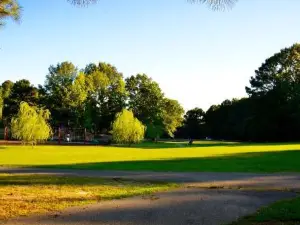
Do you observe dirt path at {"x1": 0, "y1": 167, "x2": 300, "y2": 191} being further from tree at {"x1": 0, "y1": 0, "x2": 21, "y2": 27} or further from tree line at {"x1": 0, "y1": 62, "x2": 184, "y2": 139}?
tree line at {"x1": 0, "y1": 62, "x2": 184, "y2": 139}

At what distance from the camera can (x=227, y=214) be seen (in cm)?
1038

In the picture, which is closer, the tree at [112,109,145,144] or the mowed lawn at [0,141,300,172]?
the mowed lawn at [0,141,300,172]

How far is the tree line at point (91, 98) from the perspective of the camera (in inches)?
3452

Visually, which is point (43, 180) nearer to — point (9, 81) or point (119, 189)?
point (119, 189)

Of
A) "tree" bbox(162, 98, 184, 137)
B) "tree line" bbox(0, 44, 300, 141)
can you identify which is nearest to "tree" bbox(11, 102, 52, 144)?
"tree line" bbox(0, 44, 300, 141)

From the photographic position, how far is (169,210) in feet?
35.7

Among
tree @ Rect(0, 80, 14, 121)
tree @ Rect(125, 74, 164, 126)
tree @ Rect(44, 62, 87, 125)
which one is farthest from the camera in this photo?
tree @ Rect(0, 80, 14, 121)

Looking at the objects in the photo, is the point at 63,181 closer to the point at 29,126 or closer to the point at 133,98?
the point at 29,126

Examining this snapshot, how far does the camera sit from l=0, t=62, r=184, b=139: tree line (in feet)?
288

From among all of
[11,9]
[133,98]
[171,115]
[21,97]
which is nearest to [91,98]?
[133,98]

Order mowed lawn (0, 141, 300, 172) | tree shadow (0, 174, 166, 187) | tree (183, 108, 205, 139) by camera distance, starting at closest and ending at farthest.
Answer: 1. tree shadow (0, 174, 166, 187)
2. mowed lawn (0, 141, 300, 172)
3. tree (183, 108, 205, 139)

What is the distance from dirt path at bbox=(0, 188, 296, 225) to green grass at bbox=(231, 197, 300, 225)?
388mm

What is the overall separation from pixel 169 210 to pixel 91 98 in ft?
272

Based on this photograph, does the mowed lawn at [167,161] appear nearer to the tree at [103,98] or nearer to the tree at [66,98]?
the tree at [66,98]
